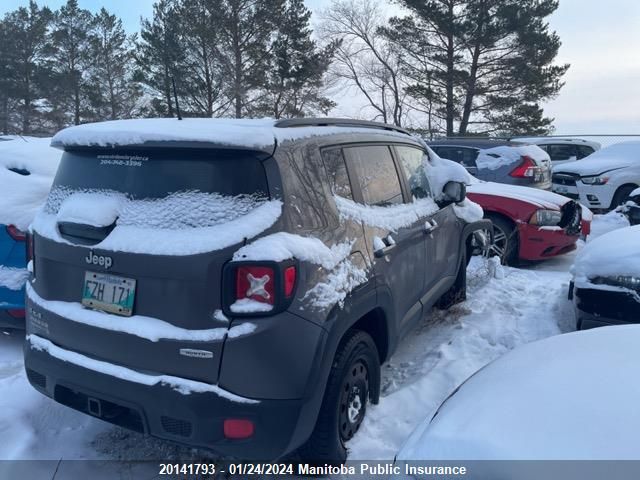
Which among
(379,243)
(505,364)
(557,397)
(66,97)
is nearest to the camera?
(557,397)

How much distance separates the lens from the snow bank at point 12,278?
143 inches

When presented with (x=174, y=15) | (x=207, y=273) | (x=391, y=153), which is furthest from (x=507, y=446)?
(x=174, y=15)

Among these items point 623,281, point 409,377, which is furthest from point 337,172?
point 623,281

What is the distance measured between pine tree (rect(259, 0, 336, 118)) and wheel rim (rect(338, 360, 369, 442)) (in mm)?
24495

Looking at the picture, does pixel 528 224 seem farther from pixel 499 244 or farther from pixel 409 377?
pixel 409 377

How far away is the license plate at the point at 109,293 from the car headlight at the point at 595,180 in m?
11.5

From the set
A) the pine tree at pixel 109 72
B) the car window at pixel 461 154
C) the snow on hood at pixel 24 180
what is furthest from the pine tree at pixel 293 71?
the snow on hood at pixel 24 180

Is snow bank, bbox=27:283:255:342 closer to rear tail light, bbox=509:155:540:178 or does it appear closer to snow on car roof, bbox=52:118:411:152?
snow on car roof, bbox=52:118:411:152

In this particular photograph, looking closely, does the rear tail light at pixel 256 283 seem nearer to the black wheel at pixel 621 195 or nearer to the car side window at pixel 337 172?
the car side window at pixel 337 172

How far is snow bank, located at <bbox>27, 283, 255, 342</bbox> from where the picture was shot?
83.1 inches

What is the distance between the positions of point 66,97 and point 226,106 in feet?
44.4

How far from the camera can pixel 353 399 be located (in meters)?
2.78

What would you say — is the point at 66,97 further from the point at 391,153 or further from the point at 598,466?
the point at 598,466

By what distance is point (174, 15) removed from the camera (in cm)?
2672
